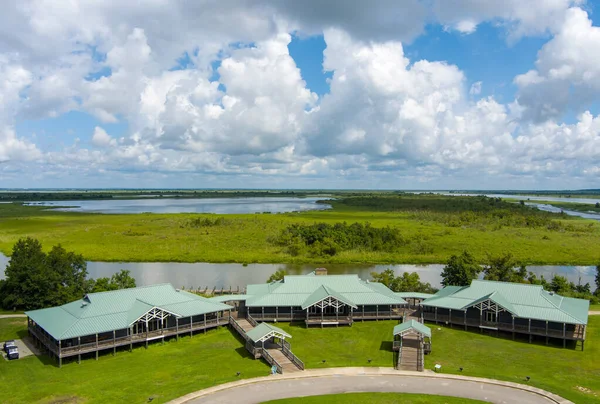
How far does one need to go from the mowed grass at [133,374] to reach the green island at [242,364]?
0.07m

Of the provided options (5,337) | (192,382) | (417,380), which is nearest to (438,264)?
(417,380)

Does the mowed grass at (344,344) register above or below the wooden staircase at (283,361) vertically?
below

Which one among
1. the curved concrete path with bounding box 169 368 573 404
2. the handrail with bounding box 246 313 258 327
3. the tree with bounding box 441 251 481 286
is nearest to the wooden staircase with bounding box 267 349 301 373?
the curved concrete path with bounding box 169 368 573 404

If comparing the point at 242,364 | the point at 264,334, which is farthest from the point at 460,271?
the point at 242,364

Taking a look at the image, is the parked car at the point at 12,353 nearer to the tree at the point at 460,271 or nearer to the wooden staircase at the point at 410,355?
the wooden staircase at the point at 410,355

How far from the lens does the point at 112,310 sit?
1513 inches

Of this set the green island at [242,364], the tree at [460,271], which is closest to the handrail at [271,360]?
the green island at [242,364]

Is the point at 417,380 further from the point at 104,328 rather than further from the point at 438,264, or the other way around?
the point at 438,264

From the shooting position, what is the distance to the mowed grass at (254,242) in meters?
79.3

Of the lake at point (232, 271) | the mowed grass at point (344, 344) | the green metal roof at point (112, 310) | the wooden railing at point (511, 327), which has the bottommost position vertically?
the lake at point (232, 271)

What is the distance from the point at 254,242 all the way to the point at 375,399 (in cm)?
6618

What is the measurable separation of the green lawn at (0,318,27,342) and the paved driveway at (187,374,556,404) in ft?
76.3

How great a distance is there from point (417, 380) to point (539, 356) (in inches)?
476

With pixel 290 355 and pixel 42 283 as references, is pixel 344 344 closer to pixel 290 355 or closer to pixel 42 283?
pixel 290 355
